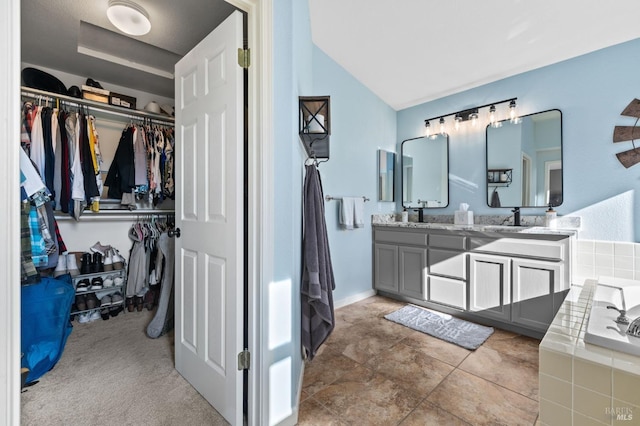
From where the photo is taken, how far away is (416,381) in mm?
1732

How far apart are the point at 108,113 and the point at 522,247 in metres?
4.14

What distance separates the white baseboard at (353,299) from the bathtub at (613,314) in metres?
1.99

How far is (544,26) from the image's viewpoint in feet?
7.07

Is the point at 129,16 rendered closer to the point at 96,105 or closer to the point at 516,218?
the point at 96,105

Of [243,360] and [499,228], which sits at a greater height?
[499,228]

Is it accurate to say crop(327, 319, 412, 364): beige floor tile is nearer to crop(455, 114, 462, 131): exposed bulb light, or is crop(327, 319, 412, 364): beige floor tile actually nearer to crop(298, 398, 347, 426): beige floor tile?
crop(298, 398, 347, 426): beige floor tile

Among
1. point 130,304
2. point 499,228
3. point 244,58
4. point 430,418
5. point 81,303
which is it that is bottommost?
point 430,418

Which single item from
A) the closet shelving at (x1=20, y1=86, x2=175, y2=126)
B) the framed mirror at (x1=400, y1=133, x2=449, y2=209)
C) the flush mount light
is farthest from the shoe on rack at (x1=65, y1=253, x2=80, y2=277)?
the framed mirror at (x1=400, y1=133, x2=449, y2=209)

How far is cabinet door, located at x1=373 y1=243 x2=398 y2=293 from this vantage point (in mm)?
3166

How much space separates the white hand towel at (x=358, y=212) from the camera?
2.97 metres

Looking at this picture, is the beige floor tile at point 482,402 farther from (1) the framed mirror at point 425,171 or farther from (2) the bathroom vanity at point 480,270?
(1) the framed mirror at point 425,171

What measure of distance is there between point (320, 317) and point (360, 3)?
218 centimetres

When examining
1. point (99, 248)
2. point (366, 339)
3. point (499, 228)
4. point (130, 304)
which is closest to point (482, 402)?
point (366, 339)

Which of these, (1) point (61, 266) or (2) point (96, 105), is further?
(2) point (96, 105)
